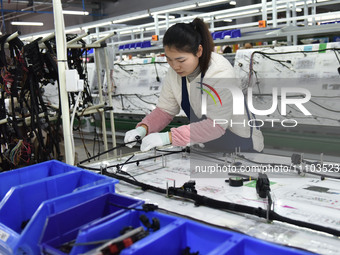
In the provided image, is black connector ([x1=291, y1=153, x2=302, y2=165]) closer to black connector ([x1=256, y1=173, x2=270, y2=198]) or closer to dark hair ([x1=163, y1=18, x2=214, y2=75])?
black connector ([x1=256, y1=173, x2=270, y2=198])

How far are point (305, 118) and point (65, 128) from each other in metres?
2.38

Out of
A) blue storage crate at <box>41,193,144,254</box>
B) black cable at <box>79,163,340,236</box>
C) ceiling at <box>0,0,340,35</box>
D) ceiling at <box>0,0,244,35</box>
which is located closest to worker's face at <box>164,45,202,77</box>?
black cable at <box>79,163,340,236</box>

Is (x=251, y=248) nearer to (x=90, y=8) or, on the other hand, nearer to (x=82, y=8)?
(x=82, y=8)

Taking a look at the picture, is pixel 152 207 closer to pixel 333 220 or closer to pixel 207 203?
pixel 207 203

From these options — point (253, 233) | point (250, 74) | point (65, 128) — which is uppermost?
point (250, 74)

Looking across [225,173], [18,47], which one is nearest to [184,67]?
[225,173]

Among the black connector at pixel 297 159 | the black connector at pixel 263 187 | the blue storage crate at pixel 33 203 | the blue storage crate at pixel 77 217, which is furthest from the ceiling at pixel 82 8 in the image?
the blue storage crate at pixel 77 217

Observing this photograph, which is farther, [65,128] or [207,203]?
[65,128]

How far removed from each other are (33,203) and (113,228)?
460 mm

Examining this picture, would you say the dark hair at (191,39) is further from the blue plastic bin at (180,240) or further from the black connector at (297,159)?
the blue plastic bin at (180,240)

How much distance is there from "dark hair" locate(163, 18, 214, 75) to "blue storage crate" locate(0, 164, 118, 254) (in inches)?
31.7

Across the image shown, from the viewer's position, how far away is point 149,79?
500cm

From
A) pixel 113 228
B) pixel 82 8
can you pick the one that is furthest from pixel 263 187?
pixel 82 8

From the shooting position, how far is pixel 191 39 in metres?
1.75
